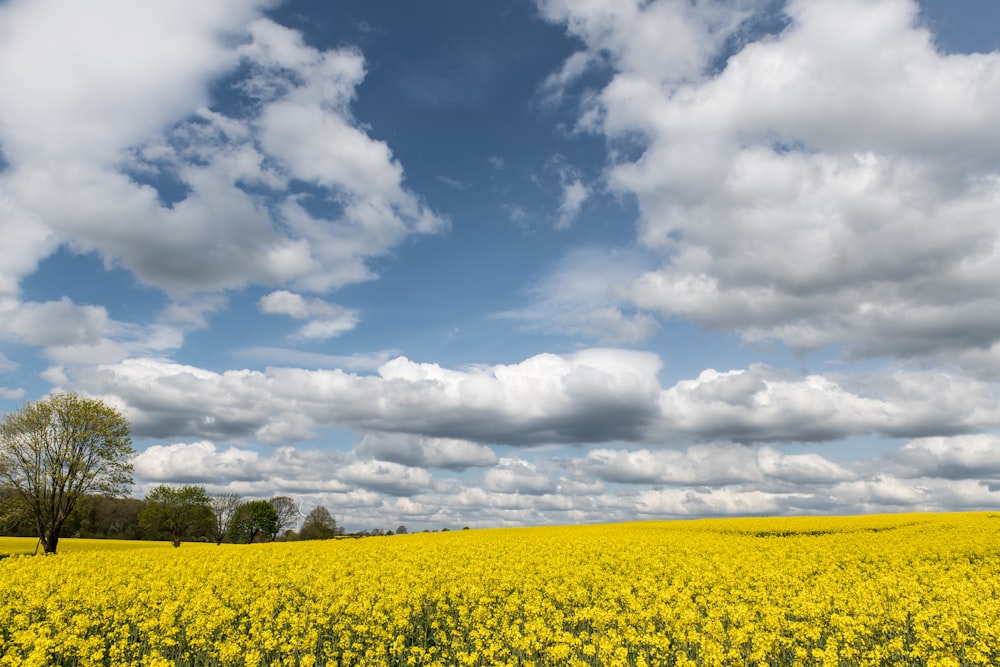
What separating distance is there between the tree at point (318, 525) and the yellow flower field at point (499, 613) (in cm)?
8929

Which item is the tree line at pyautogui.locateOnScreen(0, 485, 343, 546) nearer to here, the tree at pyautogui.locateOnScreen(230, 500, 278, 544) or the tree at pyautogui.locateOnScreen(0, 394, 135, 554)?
the tree at pyautogui.locateOnScreen(230, 500, 278, 544)

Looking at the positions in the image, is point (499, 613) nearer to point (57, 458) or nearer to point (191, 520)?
point (57, 458)

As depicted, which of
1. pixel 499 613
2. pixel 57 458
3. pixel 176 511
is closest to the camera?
pixel 499 613

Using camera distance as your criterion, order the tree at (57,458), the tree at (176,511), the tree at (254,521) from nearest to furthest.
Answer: the tree at (57,458)
the tree at (176,511)
the tree at (254,521)

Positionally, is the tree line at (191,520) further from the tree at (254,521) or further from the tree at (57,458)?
the tree at (57,458)

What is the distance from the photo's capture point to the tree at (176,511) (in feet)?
284

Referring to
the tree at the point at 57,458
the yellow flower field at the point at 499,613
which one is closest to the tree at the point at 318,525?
the tree at the point at 57,458

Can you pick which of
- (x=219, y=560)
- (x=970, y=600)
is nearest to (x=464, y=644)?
(x=970, y=600)

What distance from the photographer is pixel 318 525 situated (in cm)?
10994

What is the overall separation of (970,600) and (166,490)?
315 feet

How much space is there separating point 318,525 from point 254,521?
11332 mm

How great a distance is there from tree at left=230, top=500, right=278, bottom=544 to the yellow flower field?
8644 centimetres

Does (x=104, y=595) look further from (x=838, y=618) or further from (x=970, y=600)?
(x=970, y=600)

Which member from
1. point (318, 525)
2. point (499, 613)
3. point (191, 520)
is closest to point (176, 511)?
point (191, 520)
